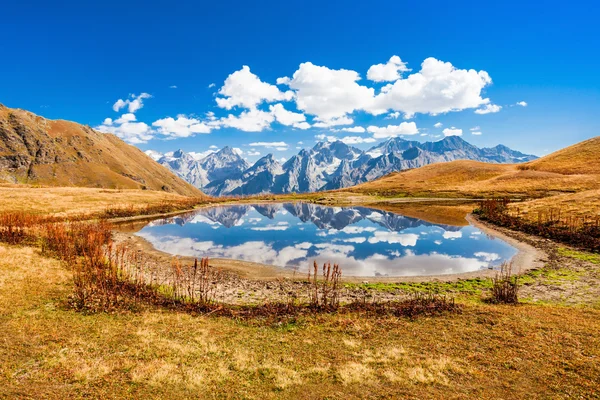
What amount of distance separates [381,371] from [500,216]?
7465 centimetres

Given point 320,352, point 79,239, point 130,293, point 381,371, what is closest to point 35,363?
point 130,293

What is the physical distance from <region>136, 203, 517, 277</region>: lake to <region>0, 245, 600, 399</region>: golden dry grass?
18.5 metres

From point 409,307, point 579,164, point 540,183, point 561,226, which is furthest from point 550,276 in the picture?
point 579,164

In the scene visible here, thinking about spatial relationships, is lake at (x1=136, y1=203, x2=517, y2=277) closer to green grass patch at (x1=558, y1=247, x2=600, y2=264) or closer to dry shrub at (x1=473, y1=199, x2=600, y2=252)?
green grass patch at (x1=558, y1=247, x2=600, y2=264)

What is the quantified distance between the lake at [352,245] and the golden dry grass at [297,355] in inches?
728

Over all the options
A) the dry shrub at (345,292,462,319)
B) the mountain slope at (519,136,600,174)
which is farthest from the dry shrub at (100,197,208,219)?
the mountain slope at (519,136,600,174)

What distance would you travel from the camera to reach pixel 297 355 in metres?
17.2

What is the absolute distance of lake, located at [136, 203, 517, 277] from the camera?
43.0 m

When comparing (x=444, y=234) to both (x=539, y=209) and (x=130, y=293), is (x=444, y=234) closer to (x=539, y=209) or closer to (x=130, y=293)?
(x=539, y=209)

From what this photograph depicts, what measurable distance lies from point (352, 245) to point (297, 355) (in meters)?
41.5

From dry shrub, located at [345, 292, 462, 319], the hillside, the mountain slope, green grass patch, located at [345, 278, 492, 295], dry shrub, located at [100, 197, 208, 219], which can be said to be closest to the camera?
dry shrub, located at [345, 292, 462, 319]

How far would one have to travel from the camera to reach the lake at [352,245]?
141ft

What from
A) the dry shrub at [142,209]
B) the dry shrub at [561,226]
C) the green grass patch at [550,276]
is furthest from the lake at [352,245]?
the dry shrub at [142,209]

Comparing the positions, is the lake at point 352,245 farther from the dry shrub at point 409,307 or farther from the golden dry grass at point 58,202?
the golden dry grass at point 58,202
